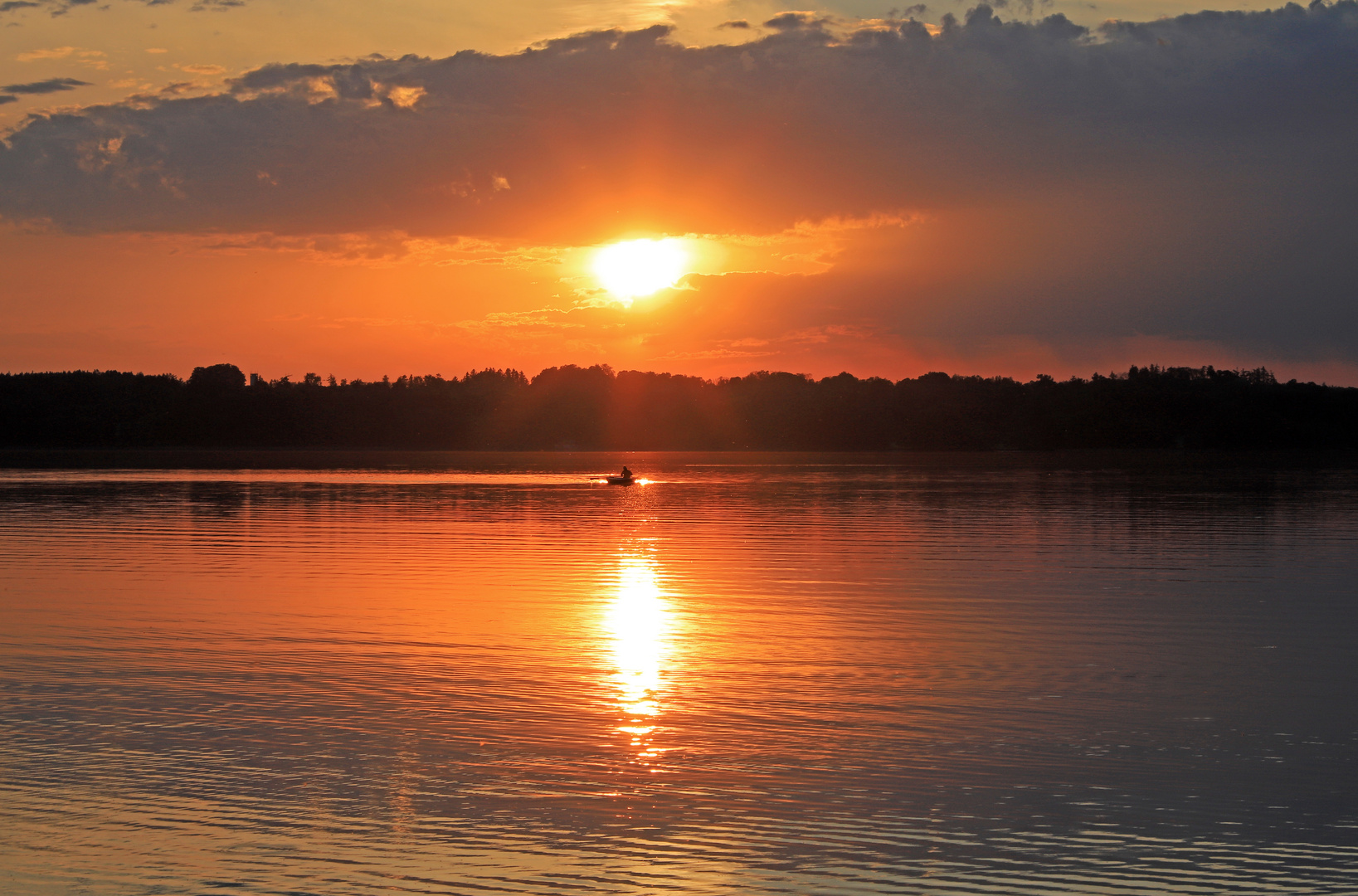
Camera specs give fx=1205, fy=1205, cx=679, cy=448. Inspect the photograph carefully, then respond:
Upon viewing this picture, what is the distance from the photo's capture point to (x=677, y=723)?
1252 centimetres

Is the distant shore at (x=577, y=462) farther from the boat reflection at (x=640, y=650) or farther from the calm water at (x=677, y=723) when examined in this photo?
the calm water at (x=677, y=723)

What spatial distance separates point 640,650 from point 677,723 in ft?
14.2

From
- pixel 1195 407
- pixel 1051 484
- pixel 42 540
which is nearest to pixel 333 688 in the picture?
pixel 42 540

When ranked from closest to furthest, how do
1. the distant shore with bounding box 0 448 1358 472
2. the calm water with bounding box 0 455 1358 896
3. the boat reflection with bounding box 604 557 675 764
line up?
the calm water with bounding box 0 455 1358 896
the boat reflection with bounding box 604 557 675 764
the distant shore with bounding box 0 448 1358 472

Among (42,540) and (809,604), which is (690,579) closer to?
(809,604)

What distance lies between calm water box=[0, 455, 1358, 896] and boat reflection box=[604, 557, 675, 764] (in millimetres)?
94

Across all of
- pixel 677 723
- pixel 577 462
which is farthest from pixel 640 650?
pixel 577 462

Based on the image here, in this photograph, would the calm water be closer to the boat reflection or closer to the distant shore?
the boat reflection

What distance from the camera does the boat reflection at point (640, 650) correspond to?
→ 1230 centimetres

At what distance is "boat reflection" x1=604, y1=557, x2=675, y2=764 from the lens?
40.4 feet

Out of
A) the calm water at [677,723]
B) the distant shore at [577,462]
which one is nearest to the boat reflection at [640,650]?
the calm water at [677,723]

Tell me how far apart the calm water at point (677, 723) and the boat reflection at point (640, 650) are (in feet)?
0.31

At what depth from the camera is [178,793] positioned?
991cm

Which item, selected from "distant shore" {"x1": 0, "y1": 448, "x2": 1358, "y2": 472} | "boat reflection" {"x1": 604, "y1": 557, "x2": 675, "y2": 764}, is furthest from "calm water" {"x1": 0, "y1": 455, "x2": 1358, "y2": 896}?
"distant shore" {"x1": 0, "y1": 448, "x2": 1358, "y2": 472}
